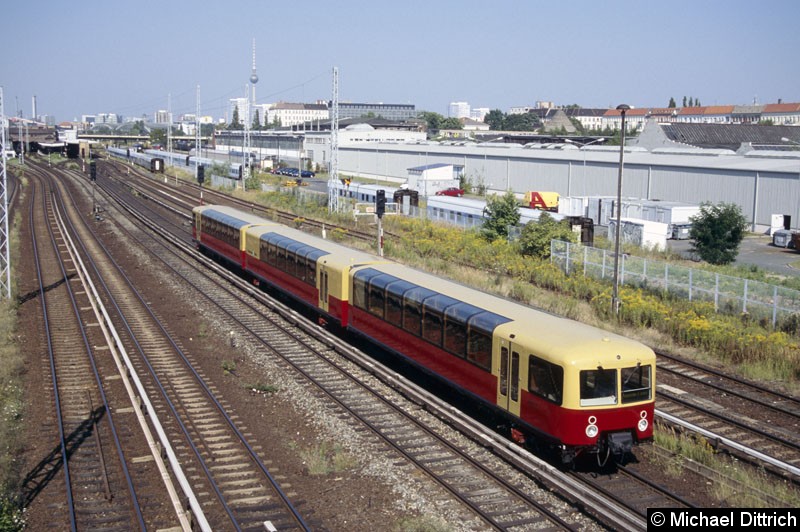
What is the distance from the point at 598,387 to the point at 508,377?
1705 millimetres

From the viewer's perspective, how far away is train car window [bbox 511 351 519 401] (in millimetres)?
13188

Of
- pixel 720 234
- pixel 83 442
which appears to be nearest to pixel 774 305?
pixel 720 234

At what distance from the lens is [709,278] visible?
23.9 m

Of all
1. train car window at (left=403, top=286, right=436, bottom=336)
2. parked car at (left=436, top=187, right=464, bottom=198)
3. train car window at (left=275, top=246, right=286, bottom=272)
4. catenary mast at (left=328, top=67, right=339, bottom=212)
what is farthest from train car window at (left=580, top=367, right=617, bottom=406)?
parked car at (left=436, top=187, right=464, bottom=198)

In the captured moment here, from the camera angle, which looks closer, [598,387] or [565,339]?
[598,387]

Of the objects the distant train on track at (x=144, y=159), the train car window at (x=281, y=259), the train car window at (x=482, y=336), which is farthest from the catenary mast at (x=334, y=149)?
the distant train on track at (x=144, y=159)

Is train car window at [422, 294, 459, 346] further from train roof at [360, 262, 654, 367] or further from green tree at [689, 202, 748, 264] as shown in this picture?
green tree at [689, 202, 748, 264]

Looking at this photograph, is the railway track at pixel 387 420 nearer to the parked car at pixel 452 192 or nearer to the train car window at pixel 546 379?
the train car window at pixel 546 379

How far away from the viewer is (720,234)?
33125 millimetres

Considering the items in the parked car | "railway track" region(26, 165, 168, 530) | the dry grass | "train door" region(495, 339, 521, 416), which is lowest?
"railway track" region(26, 165, 168, 530)

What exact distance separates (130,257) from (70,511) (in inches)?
1062

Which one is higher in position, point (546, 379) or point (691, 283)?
point (546, 379)

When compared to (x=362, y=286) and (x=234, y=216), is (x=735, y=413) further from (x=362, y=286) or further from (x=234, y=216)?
(x=234, y=216)

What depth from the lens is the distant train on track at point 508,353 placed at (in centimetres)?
1220
